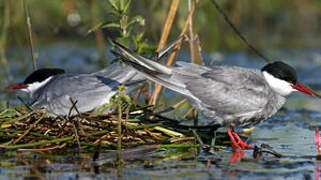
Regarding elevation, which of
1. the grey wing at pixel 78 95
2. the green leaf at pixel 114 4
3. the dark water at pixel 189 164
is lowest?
the dark water at pixel 189 164

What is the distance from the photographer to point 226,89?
496 centimetres

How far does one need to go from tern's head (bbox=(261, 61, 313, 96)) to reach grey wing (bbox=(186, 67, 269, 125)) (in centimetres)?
19

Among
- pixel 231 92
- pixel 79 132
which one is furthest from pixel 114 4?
pixel 231 92

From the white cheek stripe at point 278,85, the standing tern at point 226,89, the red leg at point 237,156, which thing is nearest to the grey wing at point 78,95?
the standing tern at point 226,89

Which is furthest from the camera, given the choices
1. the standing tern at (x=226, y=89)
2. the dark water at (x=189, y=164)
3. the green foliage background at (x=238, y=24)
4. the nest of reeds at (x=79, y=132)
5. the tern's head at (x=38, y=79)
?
the green foliage background at (x=238, y=24)

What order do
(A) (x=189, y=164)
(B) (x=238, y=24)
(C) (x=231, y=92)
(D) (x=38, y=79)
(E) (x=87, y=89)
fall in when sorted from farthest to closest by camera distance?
1. (B) (x=238, y=24)
2. (D) (x=38, y=79)
3. (E) (x=87, y=89)
4. (C) (x=231, y=92)
5. (A) (x=189, y=164)

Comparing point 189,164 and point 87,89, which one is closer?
point 189,164

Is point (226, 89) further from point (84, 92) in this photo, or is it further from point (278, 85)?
point (84, 92)

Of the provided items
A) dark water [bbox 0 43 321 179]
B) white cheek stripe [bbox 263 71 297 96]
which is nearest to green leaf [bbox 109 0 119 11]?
dark water [bbox 0 43 321 179]

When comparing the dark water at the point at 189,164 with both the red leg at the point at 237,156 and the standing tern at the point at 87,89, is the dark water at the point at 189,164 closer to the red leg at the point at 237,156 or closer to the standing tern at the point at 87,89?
the red leg at the point at 237,156

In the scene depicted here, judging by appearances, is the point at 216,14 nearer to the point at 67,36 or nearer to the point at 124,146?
the point at 67,36

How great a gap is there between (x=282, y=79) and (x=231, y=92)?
568mm

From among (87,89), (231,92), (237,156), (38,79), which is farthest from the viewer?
(38,79)

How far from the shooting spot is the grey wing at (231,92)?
4.93 m
